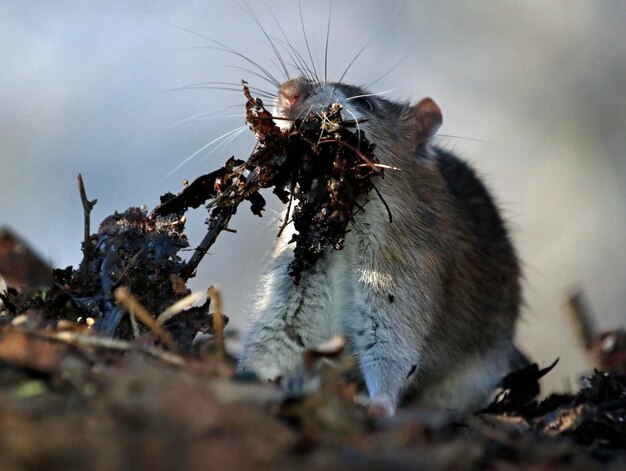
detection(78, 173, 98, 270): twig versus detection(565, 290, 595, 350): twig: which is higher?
detection(78, 173, 98, 270): twig

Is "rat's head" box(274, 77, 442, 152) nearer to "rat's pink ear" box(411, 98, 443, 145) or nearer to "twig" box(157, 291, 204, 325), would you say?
"rat's pink ear" box(411, 98, 443, 145)

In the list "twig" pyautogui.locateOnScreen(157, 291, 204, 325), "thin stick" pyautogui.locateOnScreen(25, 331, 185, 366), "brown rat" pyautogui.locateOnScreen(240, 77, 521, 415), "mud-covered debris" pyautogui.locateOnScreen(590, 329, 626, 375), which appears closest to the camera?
"thin stick" pyautogui.locateOnScreen(25, 331, 185, 366)

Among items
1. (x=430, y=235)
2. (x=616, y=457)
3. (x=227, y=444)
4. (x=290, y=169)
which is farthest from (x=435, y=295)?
(x=227, y=444)

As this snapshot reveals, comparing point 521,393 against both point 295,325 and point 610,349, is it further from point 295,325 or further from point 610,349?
point 610,349

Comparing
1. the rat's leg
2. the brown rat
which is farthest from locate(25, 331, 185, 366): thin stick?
the rat's leg

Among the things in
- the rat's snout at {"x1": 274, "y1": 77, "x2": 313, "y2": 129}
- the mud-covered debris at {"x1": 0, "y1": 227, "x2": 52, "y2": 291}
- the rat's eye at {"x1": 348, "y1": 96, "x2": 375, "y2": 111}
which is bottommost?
the mud-covered debris at {"x1": 0, "y1": 227, "x2": 52, "y2": 291}

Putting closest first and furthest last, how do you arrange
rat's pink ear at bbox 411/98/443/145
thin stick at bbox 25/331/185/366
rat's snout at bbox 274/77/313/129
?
thin stick at bbox 25/331/185/366 → rat's snout at bbox 274/77/313/129 → rat's pink ear at bbox 411/98/443/145

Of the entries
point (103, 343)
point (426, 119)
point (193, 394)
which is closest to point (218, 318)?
point (103, 343)
